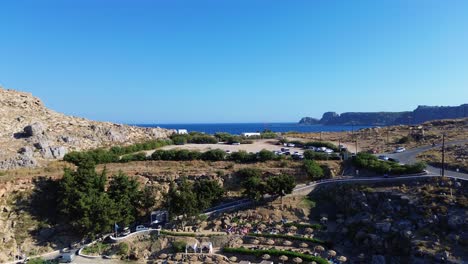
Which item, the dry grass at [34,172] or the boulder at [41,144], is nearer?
the dry grass at [34,172]

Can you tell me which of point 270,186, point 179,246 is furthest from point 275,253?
point 270,186

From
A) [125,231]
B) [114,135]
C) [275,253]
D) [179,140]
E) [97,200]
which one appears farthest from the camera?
[179,140]

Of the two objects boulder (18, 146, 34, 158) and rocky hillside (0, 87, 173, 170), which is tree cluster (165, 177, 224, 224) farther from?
boulder (18, 146, 34, 158)

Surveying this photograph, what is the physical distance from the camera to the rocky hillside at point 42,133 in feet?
164

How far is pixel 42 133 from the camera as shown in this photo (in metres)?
58.1

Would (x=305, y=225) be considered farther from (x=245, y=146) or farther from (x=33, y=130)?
(x=33, y=130)

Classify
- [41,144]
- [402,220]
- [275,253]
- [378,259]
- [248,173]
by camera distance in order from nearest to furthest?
[378,259]
[275,253]
[402,220]
[248,173]
[41,144]

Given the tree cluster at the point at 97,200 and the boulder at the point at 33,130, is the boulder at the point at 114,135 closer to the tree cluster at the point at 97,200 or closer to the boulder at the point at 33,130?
the boulder at the point at 33,130

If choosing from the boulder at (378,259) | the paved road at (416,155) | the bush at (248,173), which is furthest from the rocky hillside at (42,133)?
the paved road at (416,155)

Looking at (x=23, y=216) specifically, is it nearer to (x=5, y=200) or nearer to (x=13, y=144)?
(x=5, y=200)

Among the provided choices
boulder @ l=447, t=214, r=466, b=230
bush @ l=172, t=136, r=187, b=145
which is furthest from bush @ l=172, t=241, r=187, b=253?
bush @ l=172, t=136, r=187, b=145

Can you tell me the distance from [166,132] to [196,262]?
5166cm

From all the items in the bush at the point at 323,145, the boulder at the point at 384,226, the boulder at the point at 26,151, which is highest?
the boulder at the point at 26,151

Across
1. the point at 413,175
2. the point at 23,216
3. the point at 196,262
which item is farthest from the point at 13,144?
the point at 413,175
